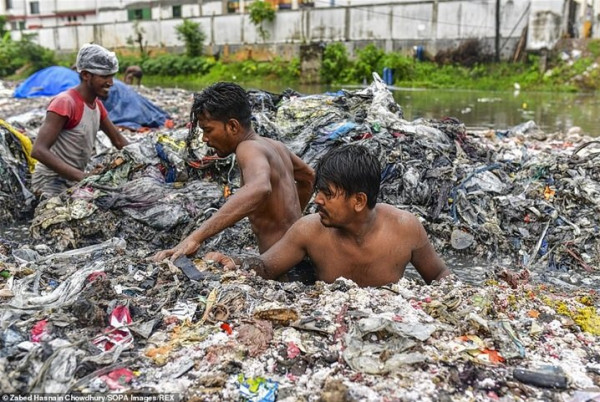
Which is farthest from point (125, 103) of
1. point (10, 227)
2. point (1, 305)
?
point (1, 305)

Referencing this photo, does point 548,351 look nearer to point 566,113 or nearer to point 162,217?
point 162,217

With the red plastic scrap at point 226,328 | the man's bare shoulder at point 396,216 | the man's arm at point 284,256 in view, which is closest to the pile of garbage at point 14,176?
the man's arm at point 284,256

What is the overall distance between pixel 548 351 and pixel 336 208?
3.69 ft

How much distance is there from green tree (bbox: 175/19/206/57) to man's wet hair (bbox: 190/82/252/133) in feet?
97.7

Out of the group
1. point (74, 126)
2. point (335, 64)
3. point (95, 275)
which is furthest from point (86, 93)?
point (335, 64)

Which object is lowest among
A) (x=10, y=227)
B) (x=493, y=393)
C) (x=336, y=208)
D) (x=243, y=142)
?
(x=10, y=227)

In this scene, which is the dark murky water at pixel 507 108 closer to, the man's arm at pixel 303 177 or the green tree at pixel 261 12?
the man's arm at pixel 303 177

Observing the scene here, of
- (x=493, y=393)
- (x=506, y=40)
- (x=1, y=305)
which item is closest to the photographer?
(x=493, y=393)

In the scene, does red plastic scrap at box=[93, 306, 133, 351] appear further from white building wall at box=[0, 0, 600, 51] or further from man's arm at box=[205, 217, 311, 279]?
white building wall at box=[0, 0, 600, 51]

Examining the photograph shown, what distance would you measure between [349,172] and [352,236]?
41 centimetres

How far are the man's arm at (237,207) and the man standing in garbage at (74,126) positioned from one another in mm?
2310

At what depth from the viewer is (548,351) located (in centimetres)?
240

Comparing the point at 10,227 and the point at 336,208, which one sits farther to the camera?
the point at 10,227

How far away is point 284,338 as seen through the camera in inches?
93.1
